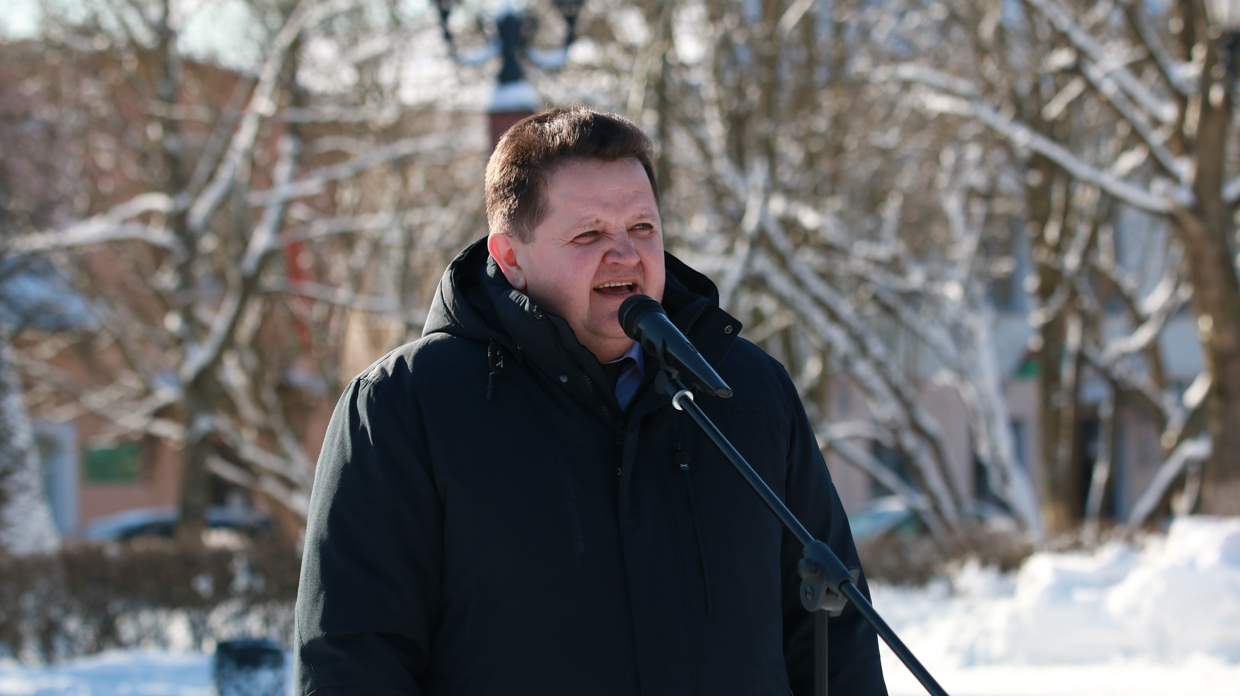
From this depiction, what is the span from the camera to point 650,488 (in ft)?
7.03

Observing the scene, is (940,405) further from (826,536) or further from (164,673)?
(826,536)

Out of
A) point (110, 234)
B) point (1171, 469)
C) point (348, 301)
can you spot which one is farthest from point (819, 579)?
point (348, 301)

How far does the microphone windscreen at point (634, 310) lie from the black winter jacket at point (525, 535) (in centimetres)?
10

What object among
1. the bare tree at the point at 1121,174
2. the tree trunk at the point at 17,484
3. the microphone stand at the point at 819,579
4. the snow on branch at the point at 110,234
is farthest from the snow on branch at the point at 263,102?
the microphone stand at the point at 819,579

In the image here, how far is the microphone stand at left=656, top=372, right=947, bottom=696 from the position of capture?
74.4 inches

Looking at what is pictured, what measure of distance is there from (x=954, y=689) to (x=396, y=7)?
1019 cm

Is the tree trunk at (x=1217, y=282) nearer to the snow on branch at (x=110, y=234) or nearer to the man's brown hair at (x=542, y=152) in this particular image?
the man's brown hair at (x=542, y=152)

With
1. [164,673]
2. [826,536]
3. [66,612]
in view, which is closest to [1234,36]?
[826,536]

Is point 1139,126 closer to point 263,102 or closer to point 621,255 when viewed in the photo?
point 263,102

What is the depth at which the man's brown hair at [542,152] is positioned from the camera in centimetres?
223

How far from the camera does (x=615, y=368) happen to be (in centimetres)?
235

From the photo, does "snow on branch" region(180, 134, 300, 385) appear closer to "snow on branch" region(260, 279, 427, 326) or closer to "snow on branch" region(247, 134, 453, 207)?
"snow on branch" region(247, 134, 453, 207)

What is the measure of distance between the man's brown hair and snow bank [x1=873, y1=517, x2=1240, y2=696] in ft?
14.9

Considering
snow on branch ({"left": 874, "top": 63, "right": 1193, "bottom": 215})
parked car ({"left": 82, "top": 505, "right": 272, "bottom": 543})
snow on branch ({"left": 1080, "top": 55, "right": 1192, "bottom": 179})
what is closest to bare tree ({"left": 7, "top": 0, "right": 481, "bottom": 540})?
parked car ({"left": 82, "top": 505, "right": 272, "bottom": 543})
